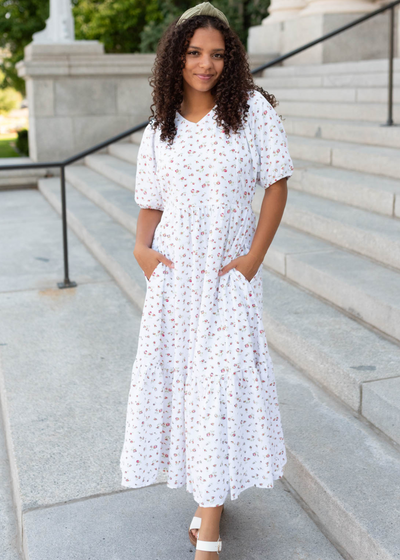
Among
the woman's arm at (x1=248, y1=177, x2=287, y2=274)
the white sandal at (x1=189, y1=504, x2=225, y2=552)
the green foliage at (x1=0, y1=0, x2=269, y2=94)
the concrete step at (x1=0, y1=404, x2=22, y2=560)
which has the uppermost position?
the green foliage at (x1=0, y1=0, x2=269, y2=94)

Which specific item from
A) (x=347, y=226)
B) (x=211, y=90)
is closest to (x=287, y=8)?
(x=347, y=226)

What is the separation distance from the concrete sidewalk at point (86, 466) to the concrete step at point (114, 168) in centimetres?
320

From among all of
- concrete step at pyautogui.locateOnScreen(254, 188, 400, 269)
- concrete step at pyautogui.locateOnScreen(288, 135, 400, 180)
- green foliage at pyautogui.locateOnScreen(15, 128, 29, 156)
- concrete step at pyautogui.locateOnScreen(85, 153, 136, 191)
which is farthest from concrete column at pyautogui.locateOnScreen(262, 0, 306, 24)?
concrete step at pyautogui.locateOnScreen(254, 188, 400, 269)

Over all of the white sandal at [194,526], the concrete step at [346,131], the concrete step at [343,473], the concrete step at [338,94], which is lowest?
the white sandal at [194,526]

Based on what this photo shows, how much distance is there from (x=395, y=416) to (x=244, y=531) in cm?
78

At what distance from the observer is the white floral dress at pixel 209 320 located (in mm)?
2189

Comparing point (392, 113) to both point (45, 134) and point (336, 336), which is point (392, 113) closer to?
point (336, 336)

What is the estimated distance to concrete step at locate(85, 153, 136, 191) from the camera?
8.20 meters

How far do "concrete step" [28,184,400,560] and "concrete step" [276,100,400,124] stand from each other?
3.97 meters

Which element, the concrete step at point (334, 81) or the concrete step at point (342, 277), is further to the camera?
the concrete step at point (334, 81)

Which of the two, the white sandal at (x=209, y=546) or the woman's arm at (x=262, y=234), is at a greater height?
the woman's arm at (x=262, y=234)

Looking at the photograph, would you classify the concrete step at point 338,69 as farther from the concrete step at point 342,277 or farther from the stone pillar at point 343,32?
the concrete step at point 342,277

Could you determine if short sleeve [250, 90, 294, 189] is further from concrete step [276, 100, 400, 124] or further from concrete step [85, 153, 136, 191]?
concrete step [85, 153, 136, 191]

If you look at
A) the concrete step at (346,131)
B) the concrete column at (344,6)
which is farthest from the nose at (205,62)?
the concrete column at (344,6)
